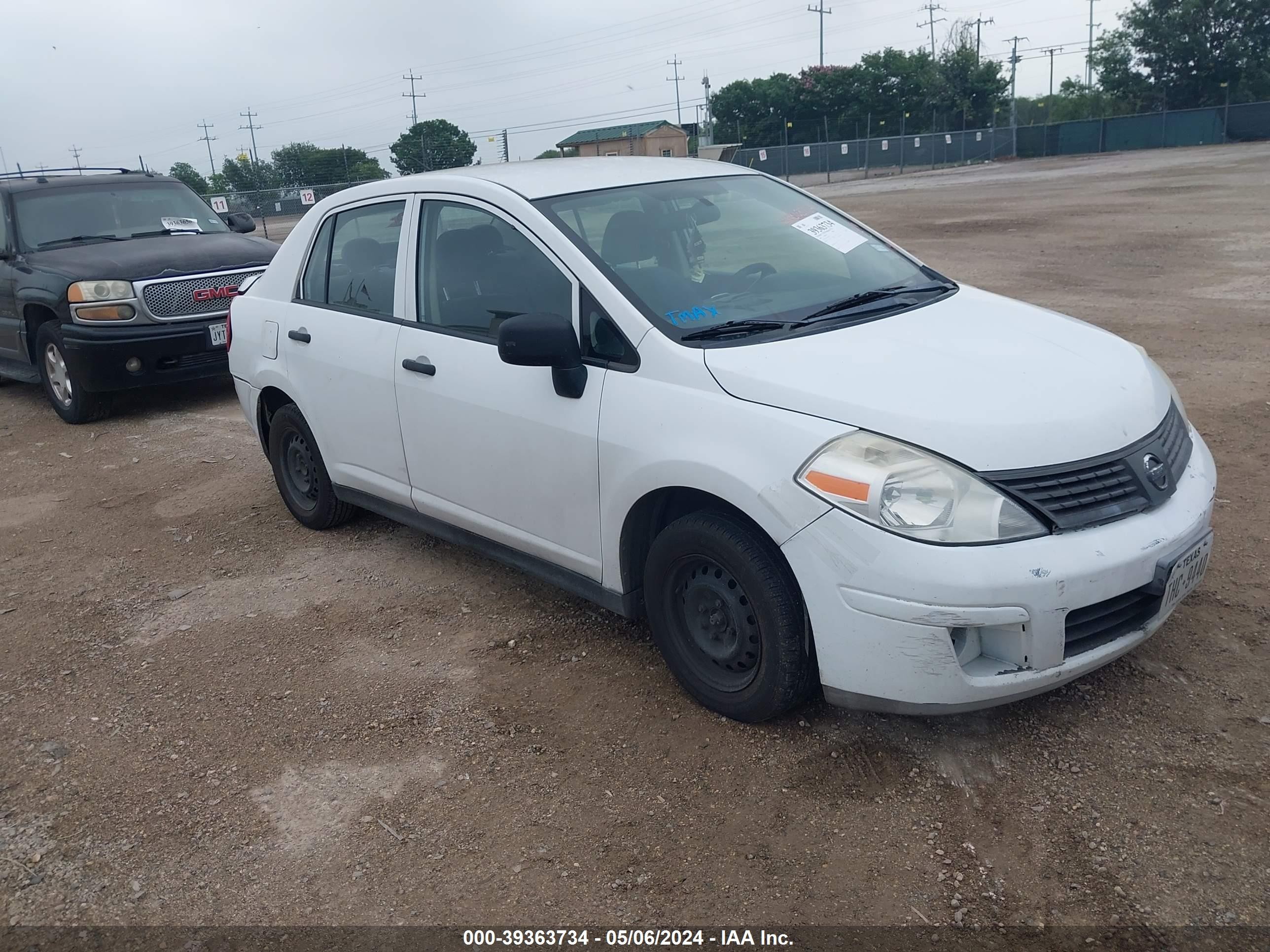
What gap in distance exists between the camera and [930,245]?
15305 mm

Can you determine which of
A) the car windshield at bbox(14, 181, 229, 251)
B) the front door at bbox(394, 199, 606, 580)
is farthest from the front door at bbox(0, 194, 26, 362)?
the front door at bbox(394, 199, 606, 580)

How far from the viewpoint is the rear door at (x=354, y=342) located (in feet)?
14.2

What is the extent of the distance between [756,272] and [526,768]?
75.7 inches

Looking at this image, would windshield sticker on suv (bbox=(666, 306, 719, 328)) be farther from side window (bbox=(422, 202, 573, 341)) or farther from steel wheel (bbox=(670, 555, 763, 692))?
steel wheel (bbox=(670, 555, 763, 692))

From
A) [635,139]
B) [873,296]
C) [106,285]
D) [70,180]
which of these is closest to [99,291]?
[106,285]

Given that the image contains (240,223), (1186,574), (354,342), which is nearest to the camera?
(1186,574)

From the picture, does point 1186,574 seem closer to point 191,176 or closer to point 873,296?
point 873,296

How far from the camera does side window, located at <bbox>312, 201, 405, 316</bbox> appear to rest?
172 inches

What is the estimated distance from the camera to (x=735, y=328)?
338cm

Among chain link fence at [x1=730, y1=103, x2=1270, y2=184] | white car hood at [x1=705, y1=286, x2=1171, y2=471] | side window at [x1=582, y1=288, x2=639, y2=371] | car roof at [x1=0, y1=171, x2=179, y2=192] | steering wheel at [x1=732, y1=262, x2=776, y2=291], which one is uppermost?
chain link fence at [x1=730, y1=103, x2=1270, y2=184]

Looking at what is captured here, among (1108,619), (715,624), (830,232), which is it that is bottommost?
(715,624)

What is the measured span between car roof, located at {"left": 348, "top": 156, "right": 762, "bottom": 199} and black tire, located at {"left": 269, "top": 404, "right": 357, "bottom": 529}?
4.11 feet

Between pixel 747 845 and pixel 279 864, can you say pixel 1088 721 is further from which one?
pixel 279 864

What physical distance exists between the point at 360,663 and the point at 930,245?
13.2 m
